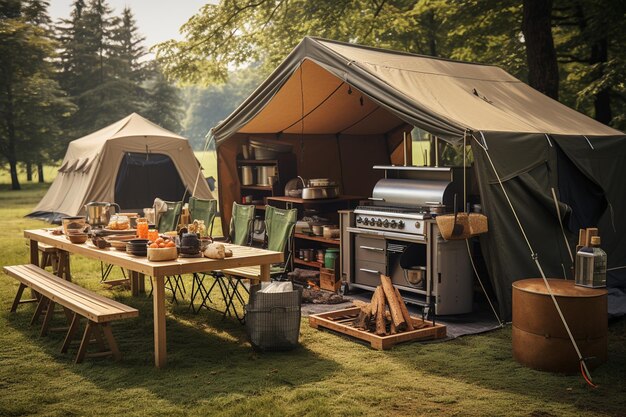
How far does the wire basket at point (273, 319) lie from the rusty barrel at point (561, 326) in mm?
1479

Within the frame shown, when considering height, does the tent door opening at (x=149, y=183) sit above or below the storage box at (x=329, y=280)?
above

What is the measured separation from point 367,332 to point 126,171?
9.91 m

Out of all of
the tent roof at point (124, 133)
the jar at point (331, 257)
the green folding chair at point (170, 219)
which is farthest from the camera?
the tent roof at point (124, 133)

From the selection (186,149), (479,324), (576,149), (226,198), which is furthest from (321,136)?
(186,149)

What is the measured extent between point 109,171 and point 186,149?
1523 millimetres

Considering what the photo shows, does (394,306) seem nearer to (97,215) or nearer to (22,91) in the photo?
(97,215)

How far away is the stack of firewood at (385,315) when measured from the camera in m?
5.06

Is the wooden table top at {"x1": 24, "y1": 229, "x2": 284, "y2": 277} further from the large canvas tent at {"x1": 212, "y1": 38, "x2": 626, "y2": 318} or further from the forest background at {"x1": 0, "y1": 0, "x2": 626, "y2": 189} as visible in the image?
the forest background at {"x1": 0, "y1": 0, "x2": 626, "y2": 189}

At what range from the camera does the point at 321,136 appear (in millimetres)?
8898

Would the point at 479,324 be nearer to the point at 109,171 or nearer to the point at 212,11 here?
the point at 109,171

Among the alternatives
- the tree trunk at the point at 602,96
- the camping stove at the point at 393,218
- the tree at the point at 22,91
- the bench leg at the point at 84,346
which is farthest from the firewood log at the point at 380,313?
the tree at the point at 22,91

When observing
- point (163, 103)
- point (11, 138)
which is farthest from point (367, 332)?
point (163, 103)

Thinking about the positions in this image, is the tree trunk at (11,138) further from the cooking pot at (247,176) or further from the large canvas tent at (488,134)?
the large canvas tent at (488,134)

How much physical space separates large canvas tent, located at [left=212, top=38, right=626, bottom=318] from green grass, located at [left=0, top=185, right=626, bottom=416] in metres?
0.88
